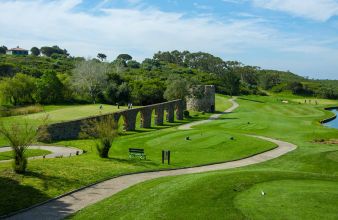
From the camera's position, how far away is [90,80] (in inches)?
3428

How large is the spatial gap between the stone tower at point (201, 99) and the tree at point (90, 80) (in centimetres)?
2020

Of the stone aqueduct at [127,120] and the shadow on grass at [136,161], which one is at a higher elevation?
the stone aqueduct at [127,120]

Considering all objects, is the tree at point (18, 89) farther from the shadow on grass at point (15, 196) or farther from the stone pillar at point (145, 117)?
the shadow on grass at point (15, 196)

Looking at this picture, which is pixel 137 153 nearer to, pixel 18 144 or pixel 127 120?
pixel 18 144

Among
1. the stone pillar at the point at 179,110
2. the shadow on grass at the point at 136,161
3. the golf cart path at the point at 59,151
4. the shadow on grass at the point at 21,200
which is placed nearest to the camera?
the shadow on grass at the point at 21,200

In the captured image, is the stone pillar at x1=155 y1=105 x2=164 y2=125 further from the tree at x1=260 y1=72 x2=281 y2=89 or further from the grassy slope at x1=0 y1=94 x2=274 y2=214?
the tree at x1=260 y1=72 x2=281 y2=89

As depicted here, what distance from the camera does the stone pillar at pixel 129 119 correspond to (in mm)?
49656

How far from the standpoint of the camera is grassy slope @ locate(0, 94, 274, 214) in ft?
63.0

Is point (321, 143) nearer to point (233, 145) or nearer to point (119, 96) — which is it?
point (233, 145)

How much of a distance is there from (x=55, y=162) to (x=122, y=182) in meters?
5.89

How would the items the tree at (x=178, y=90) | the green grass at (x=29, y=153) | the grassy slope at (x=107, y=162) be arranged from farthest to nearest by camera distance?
the tree at (x=178, y=90) < the green grass at (x=29, y=153) < the grassy slope at (x=107, y=162)

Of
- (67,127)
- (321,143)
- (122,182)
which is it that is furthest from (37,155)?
(321,143)

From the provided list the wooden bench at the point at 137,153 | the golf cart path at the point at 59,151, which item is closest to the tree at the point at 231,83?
the golf cart path at the point at 59,151

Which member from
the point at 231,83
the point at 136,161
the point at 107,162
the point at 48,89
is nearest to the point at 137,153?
the point at 136,161
